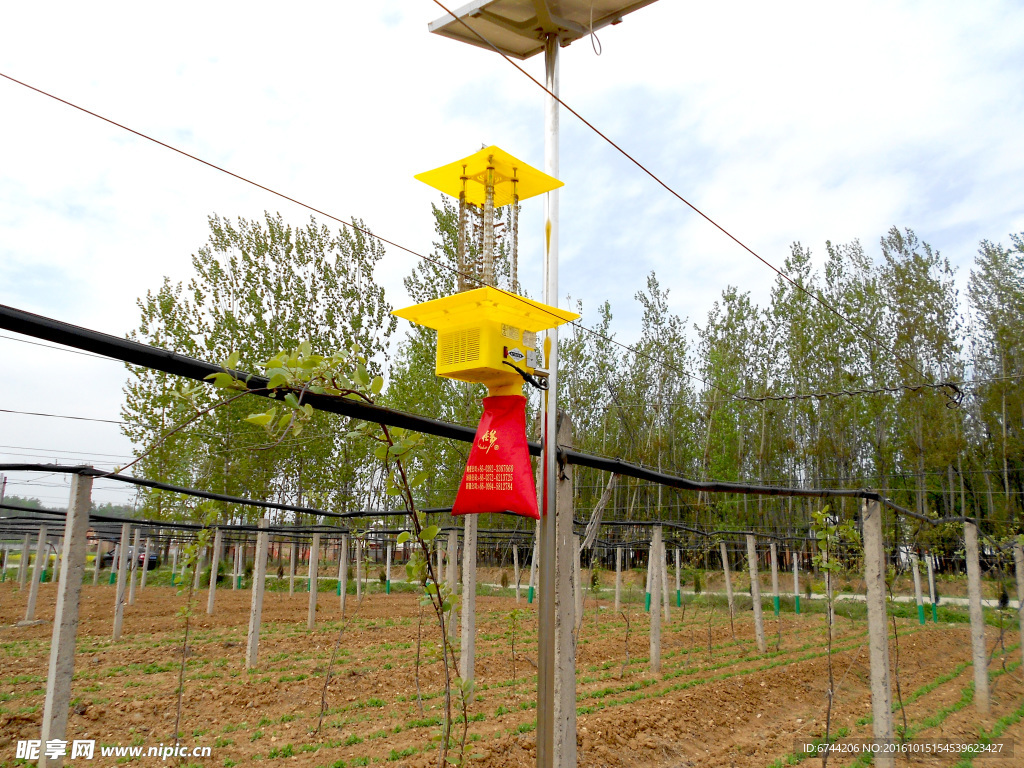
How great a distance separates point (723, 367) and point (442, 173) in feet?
65.3

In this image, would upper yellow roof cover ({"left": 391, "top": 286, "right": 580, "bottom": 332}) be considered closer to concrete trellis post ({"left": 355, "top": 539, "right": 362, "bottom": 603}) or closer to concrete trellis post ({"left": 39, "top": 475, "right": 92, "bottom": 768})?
concrete trellis post ({"left": 39, "top": 475, "right": 92, "bottom": 768})

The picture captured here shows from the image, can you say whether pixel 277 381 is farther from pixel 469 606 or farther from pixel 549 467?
pixel 469 606

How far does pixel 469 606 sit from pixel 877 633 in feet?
10.8

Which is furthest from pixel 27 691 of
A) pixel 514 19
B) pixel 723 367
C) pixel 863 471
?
pixel 863 471

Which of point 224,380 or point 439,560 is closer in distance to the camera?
point 224,380

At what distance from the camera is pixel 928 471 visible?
19078mm

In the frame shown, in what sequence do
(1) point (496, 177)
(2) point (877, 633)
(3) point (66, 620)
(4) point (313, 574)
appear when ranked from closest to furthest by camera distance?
(1) point (496, 177), (3) point (66, 620), (2) point (877, 633), (4) point (313, 574)

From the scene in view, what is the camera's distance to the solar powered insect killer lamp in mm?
2367

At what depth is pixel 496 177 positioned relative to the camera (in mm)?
2590

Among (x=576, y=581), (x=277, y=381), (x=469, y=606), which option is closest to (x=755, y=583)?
(x=469, y=606)

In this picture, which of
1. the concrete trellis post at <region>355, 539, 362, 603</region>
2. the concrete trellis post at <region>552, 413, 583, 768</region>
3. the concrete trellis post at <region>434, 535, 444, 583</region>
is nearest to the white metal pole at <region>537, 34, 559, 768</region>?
the concrete trellis post at <region>552, 413, 583, 768</region>

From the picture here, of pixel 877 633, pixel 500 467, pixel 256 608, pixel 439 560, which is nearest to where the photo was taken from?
pixel 500 467

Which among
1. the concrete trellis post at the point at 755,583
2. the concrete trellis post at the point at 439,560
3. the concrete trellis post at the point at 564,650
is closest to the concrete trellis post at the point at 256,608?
the concrete trellis post at the point at 439,560

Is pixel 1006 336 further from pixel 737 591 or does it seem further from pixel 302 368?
pixel 302 368
